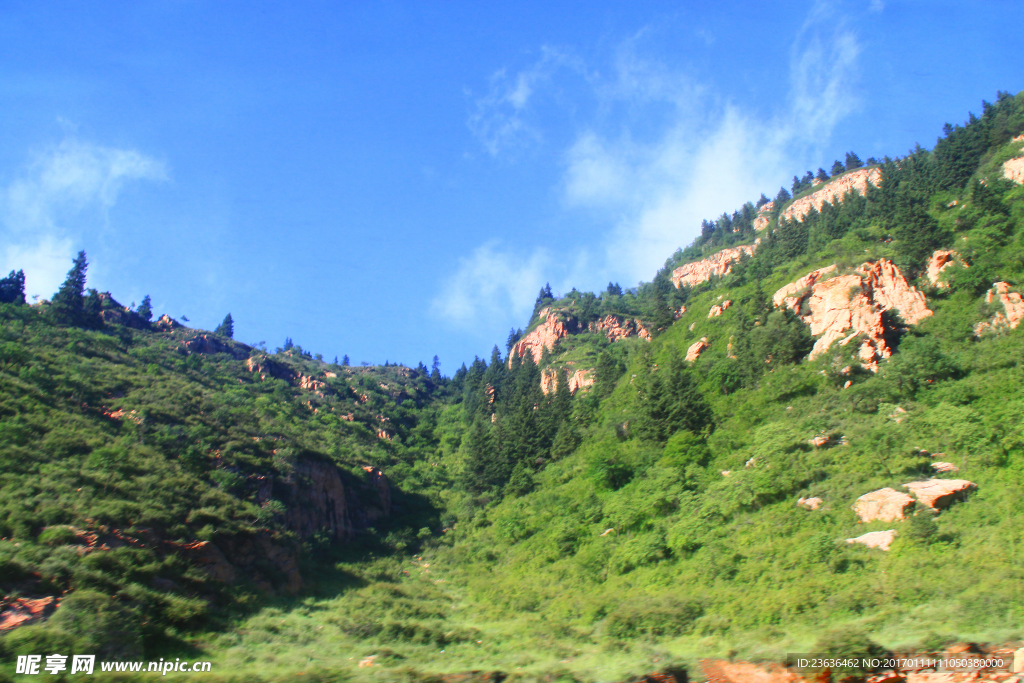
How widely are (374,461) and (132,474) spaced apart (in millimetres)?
35383

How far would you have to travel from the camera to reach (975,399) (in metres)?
33.6

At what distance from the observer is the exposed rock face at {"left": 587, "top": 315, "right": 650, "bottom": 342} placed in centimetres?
11581

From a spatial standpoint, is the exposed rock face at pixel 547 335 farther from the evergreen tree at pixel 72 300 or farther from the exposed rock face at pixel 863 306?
the evergreen tree at pixel 72 300

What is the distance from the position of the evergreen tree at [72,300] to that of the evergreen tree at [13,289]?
608 centimetres

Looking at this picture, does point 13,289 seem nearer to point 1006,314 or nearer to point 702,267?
point 1006,314

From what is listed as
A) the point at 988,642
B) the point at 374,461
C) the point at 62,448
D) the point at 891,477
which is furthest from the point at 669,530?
the point at 374,461

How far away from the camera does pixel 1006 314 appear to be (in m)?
41.2

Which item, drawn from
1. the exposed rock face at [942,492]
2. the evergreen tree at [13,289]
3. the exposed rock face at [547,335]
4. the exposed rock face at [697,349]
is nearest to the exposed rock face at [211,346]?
the evergreen tree at [13,289]

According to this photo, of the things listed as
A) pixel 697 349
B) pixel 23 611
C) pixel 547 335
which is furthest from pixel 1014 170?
pixel 23 611

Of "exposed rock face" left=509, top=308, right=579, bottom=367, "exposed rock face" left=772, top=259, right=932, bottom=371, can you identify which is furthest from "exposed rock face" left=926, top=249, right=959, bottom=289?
"exposed rock face" left=509, top=308, right=579, bottom=367

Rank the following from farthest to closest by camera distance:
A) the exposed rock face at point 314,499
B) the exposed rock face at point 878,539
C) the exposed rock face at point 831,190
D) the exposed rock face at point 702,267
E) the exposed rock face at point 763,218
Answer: the exposed rock face at point 763,218
the exposed rock face at point 831,190
the exposed rock face at point 702,267
the exposed rock face at point 314,499
the exposed rock face at point 878,539

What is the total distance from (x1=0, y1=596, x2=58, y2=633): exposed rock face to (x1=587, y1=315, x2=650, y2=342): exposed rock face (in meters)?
102

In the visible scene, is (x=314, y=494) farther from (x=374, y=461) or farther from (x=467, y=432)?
(x=467, y=432)

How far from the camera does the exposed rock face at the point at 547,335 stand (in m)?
116
